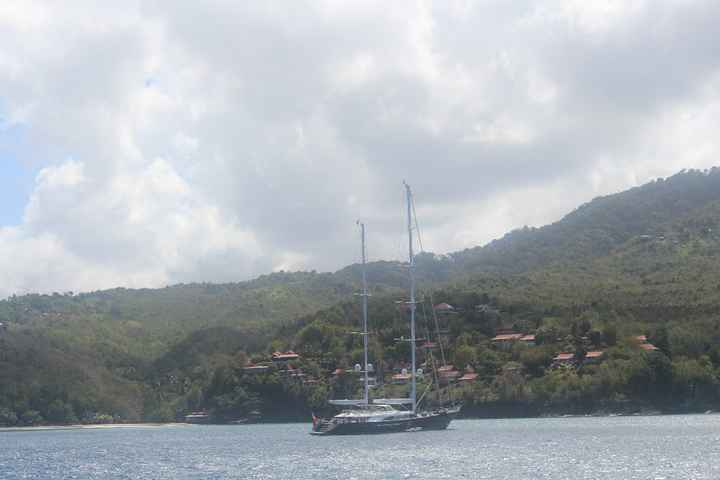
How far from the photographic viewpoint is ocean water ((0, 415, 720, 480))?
2381 inches

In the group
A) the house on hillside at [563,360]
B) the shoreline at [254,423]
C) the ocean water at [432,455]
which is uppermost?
the house on hillside at [563,360]

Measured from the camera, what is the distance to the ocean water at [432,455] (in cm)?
6047

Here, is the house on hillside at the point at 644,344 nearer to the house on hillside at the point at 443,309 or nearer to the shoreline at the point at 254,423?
the shoreline at the point at 254,423

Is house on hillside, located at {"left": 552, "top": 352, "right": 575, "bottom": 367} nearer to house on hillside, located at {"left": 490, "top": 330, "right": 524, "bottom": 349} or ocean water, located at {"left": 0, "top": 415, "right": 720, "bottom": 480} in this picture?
house on hillside, located at {"left": 490, "top": 330, "right": 524, "bottom": 349}

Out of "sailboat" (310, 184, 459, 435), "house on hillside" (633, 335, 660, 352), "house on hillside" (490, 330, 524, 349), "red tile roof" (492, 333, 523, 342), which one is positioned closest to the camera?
"sailboat" (310, 184, 459, 435)

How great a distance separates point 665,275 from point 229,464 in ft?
375

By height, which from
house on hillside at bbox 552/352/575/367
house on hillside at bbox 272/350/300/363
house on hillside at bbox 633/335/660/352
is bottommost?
house on hillside at bbox 552/352/575/367

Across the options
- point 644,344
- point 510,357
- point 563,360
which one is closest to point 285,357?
point 510,357

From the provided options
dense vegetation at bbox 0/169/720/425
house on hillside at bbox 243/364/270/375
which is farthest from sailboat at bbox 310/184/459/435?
house on hillside at bbox 243/364/270/375

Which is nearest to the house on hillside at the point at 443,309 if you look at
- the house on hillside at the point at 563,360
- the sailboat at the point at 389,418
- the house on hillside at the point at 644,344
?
the house on hillside at the point at 563,360

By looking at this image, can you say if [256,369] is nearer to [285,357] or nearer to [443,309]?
[285,357]

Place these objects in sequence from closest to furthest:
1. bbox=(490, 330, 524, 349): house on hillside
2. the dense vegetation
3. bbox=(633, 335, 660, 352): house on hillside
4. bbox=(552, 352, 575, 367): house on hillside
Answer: the dense vegetation, bbox=(633, 335, 660, 352): house on hillside, bbox=(552, 352, 575, 367): house on hillside, bbox=(490, 330, 524, 349): house on hillside

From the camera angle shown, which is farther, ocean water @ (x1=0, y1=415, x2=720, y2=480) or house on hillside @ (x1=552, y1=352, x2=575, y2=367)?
house on hillside @ (x1=552, y1=352, x2=575, y2=367)

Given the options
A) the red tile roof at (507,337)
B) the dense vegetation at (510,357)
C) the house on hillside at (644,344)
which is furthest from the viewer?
the red tile roof at (507,337)
